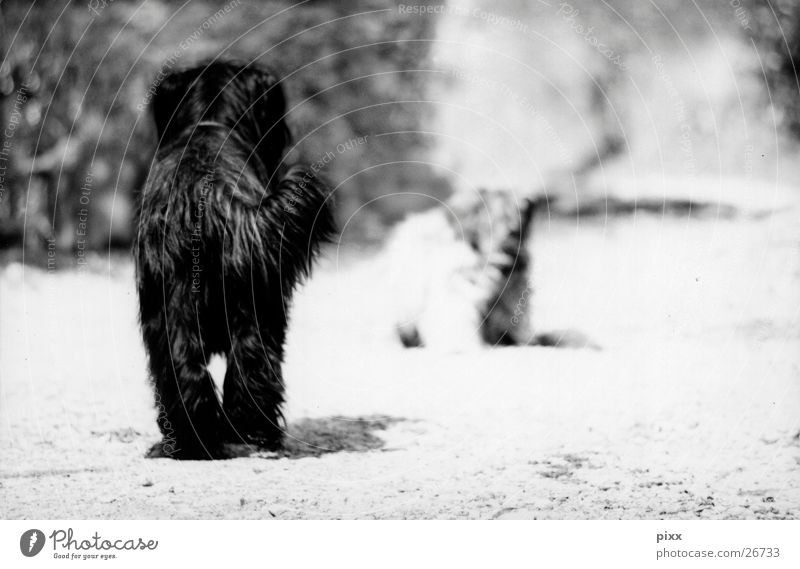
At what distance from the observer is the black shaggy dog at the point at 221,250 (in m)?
4.47

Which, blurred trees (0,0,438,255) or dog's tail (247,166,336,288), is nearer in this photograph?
dog's tail (247,166,336,288)

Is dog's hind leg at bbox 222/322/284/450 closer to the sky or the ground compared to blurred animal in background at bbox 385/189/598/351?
closer to the ground

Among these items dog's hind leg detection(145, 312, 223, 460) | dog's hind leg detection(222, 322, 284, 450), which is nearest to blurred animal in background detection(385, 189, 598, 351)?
dog's hind leg detection(222, 322, 284, 450)

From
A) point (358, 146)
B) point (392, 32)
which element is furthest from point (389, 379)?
point (392, 32)

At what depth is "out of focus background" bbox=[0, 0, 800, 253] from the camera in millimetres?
4625

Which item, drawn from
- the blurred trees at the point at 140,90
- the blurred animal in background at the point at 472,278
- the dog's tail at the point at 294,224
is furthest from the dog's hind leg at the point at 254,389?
the blurred trees at the point at 140,90

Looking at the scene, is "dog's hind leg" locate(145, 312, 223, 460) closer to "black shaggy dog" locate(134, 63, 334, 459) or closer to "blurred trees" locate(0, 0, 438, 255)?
"black shaggy dog" locate(134, 63, 334, 459)

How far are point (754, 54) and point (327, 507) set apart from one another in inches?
128

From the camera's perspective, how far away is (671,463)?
4.58 m

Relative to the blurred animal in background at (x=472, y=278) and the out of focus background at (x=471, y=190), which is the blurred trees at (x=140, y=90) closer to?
the out of focus background at (x=471, y=190)

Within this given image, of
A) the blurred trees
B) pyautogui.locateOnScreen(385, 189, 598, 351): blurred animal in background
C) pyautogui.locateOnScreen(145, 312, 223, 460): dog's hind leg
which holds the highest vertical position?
the blurred trees

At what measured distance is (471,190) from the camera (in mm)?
4699

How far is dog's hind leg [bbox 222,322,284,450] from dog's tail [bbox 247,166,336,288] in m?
0.32
